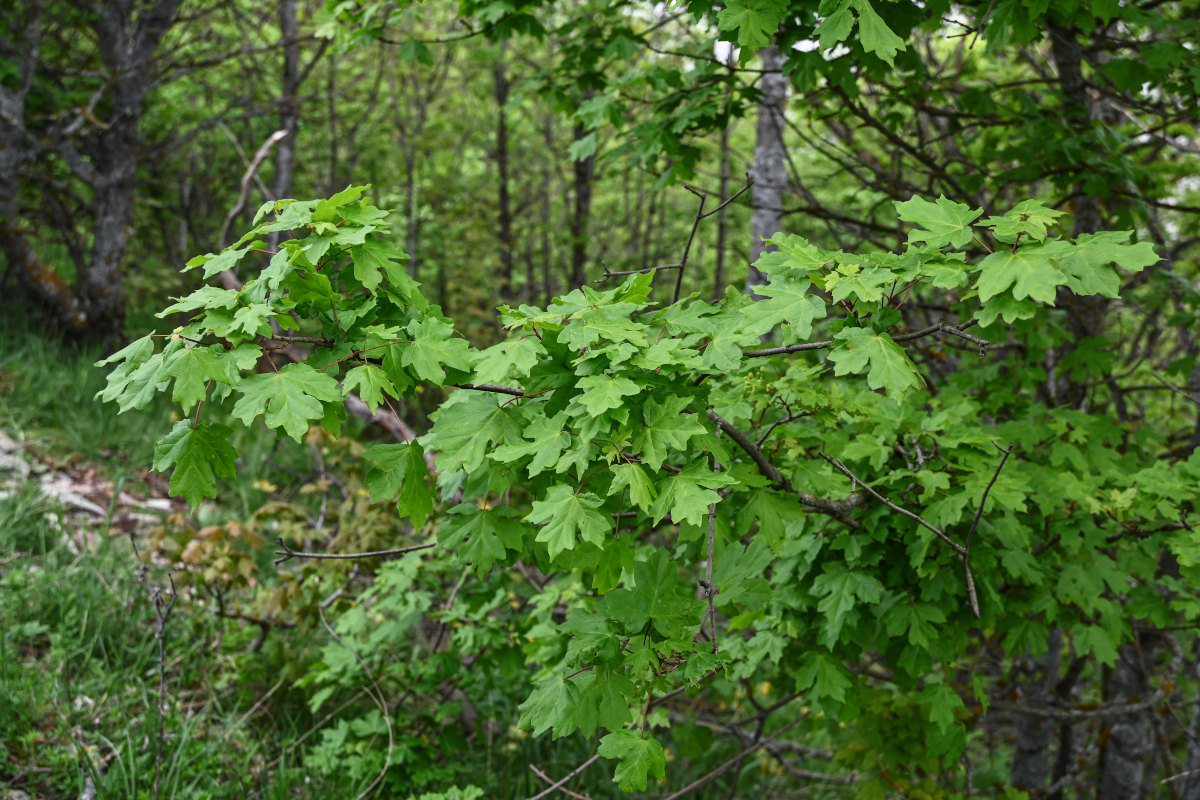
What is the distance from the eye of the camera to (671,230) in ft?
40.1

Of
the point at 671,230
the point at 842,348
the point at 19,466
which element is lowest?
the point at 19,466

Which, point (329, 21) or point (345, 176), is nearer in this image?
point (329, 21)

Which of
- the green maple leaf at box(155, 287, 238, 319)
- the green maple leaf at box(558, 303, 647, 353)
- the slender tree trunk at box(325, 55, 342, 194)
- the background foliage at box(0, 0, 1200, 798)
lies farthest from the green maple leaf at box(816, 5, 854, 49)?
the slender tree trunk at box(325, 55, 342, 194)

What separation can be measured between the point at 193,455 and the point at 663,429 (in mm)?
1022

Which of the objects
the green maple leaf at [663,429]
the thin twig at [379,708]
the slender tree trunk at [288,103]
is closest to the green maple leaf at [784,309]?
the green maple leaf at [663,429]

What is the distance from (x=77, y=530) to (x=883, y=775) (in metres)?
4.88

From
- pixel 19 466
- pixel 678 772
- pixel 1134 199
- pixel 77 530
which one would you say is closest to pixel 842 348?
pixel 1134 199

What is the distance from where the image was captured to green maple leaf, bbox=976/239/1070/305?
152cm

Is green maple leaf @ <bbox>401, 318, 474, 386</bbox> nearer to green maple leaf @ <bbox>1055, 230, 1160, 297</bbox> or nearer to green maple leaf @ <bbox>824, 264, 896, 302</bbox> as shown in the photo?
green maple leaf @ <bbox>824, 264, 896, 302</bbox>

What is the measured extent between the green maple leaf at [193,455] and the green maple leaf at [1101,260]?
1.77 metres

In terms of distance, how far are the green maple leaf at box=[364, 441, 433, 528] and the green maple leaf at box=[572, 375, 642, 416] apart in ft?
1.60

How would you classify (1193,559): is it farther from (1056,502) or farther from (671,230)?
(671,230)

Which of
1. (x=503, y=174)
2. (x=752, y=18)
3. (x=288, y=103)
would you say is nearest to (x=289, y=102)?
(x=288, y=103)

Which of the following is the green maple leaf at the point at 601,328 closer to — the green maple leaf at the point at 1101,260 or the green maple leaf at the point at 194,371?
the green maple leaf at the point at 194,371
